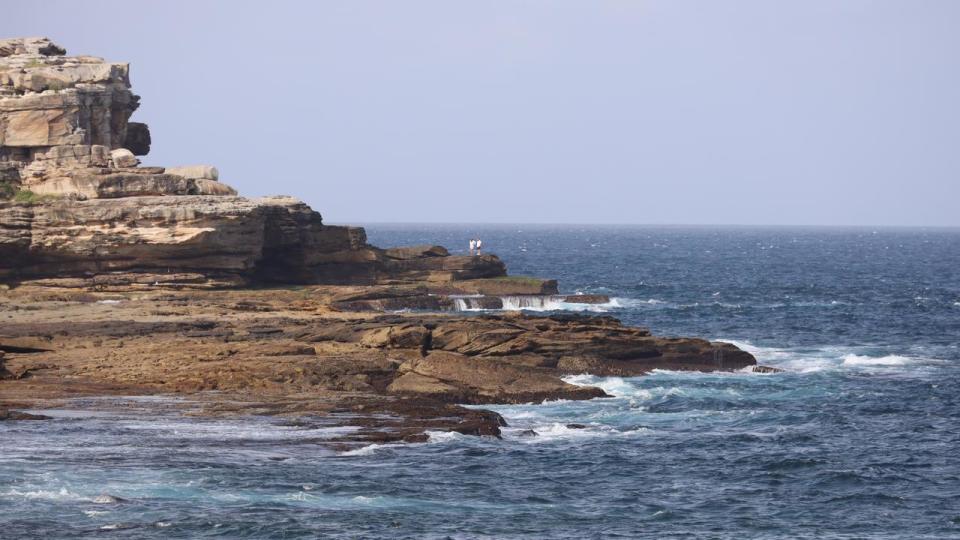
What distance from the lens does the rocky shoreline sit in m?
44.2

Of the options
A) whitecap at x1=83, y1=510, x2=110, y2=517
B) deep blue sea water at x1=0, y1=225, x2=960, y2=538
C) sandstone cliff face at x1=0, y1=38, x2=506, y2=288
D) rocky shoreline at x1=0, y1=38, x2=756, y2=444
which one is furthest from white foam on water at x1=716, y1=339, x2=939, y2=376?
whitecap at x1=83, y1=510, x2=110, y2=517

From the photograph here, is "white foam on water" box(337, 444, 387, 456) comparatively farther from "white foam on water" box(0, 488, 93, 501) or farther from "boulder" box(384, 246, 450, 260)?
"boulder" box(384, 246, 450, 260)

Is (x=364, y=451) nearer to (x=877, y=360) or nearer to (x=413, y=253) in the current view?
(x=877, y=360)

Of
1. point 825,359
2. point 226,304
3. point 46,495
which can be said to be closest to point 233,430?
point 46,495

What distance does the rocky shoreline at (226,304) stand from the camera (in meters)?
44.2

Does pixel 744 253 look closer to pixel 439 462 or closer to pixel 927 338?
pixel 927 338

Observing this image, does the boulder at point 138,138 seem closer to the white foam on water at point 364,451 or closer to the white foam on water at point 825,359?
the white foam on water at point 825,359

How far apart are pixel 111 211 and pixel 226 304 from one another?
24.5 feet

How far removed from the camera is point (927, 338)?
228ft

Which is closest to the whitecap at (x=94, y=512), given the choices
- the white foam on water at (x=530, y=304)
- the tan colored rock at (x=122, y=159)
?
the tan colored rock at (x=122, y=159)

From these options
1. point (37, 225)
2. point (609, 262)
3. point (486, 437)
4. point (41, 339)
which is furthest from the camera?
point (609, 262)

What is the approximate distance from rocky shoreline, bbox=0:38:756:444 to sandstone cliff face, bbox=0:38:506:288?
98 millimetres

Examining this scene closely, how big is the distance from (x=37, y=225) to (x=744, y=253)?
137711 mm

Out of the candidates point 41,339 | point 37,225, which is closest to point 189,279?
point 37,225
